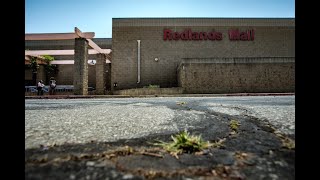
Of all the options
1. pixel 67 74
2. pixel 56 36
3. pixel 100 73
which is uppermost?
pixel 56 36

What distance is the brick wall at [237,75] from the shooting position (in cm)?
1648

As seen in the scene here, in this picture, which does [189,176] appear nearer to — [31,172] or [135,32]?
[31,172]

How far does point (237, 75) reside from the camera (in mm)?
16672

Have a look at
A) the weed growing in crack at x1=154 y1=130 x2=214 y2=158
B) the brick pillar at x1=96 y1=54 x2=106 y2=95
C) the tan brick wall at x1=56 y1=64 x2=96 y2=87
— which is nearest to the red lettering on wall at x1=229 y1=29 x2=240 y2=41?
the brick pillar at x1=96 y1=54 x2=106 y2=95

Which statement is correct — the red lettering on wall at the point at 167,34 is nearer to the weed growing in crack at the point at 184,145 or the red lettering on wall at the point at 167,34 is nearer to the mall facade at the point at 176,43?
the mall facade at the point at 176,43

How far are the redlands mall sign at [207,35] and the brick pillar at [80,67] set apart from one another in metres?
8.34

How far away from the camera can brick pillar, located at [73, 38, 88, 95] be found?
15.8 metres

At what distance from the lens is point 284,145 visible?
1.35 m

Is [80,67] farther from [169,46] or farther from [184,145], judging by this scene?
[184,145]

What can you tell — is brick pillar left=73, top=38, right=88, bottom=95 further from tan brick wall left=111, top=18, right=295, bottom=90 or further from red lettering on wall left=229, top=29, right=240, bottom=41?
red lettering on wall left=229, top=29, right=240, bottom=41

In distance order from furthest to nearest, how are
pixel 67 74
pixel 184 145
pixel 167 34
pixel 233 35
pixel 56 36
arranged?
pixel 67 74
pixel 233 35
pixel 167 34
pixel 56 36
pixel 184 145

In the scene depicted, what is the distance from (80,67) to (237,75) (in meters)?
12.0

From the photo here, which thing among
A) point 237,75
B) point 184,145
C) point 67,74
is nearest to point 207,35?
point 237,75
